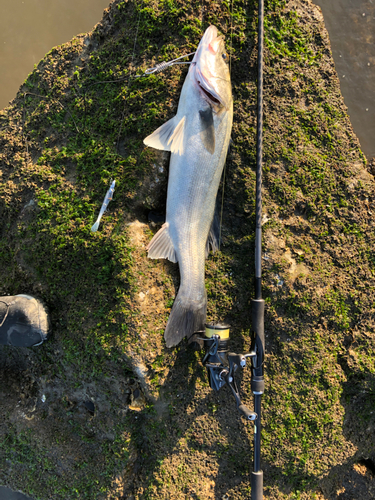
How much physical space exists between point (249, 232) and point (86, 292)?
1853 mm

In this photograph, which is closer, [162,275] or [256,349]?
[256,349]

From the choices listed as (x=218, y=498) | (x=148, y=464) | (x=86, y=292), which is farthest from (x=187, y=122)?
(x=218, y=498)

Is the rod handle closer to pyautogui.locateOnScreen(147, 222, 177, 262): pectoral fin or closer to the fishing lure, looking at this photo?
pyautogui.locateOnScreen(147, 222, 177, 262): pectoral fin

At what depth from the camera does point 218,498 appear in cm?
315

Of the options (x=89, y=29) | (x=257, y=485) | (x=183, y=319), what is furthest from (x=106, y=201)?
(x=257, y=485)

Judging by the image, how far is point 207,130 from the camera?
291 cm

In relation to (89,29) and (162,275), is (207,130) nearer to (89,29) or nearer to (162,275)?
(162,275)

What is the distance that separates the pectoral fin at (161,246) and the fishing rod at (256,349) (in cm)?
83

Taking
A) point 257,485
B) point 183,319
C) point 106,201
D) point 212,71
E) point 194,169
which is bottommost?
point 257,485

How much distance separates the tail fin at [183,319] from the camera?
9.75 ft

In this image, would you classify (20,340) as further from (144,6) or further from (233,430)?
(144,6)

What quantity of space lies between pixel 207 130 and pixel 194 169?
0.40 metres

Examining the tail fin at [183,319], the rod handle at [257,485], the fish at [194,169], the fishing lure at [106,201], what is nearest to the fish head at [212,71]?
the fish at [194,169]

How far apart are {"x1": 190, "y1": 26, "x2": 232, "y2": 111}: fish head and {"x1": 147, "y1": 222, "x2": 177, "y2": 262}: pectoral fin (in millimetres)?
1307
